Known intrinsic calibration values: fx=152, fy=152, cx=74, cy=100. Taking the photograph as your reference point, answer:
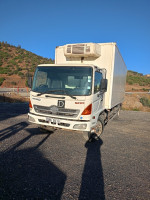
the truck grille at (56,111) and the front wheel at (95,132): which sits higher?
the truck grille at (56,111)

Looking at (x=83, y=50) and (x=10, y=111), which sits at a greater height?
Result: (x=83, y=50)

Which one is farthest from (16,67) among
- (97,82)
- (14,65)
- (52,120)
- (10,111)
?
(97,82)

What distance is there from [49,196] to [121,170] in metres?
1.82

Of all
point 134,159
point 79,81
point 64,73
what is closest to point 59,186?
point 134,159

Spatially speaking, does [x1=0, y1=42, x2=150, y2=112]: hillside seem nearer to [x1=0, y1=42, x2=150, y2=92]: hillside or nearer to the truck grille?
[x1=0, y1=42, x2=150, y2=92]: hillside

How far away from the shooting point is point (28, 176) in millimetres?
3141

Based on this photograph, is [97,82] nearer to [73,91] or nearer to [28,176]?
[73,91]

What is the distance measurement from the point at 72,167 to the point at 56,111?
1.72 metres

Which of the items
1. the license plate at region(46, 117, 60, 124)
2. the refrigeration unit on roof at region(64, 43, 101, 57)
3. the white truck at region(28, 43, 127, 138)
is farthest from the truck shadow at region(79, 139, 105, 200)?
the refrigeration unit on roof at region(64, 43, 101, 57)

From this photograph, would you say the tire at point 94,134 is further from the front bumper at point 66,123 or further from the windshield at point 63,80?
the windshield at point 63,80

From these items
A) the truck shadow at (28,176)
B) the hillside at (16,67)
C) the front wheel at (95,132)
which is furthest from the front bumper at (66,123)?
the hillside at (16,67)

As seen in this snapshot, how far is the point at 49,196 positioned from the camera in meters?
2.61

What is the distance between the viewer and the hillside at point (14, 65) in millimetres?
36312

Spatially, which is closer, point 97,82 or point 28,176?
point 28,176
